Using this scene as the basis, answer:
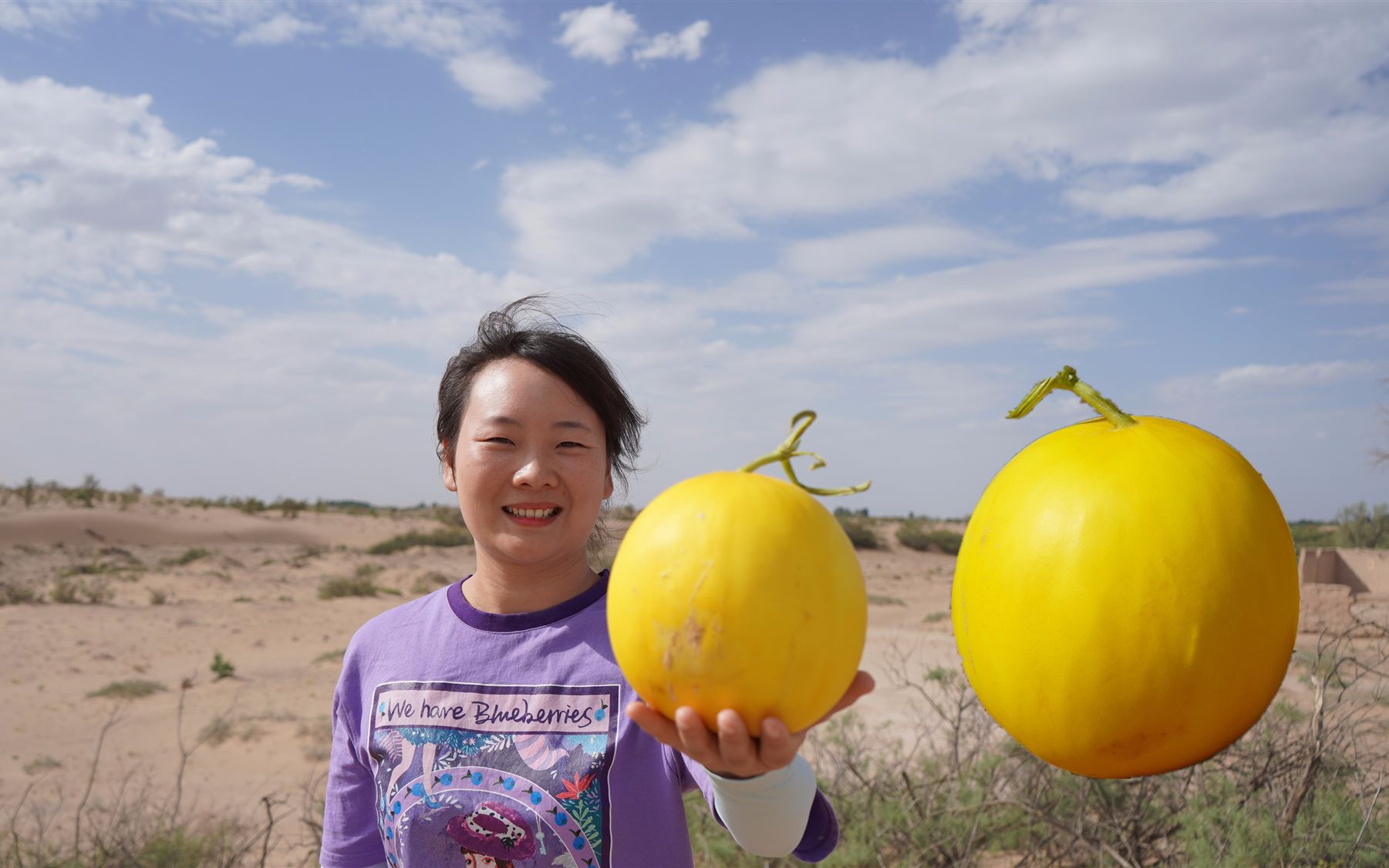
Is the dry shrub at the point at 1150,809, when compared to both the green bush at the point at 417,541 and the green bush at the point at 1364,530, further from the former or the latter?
the green bush at the point at 417,541

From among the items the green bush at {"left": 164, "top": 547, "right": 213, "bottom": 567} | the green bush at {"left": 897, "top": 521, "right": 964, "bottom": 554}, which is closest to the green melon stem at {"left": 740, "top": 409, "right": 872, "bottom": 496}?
the green bush at {"left": 164, "top": 547, "right": 213, "bottom": 567}

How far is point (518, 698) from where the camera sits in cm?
203

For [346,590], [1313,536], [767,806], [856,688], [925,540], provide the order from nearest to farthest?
[856,688], [767,806], [346,590], [1313,536], [925,540]

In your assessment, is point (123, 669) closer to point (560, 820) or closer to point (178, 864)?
point (178, 864)

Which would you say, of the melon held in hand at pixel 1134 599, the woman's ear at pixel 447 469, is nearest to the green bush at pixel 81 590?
the woman's ear at pixel 447 469

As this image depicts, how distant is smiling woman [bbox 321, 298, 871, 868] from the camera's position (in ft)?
6.35

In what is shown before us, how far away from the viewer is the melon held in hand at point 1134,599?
88 cm

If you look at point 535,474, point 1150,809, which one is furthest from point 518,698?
point 1150,809

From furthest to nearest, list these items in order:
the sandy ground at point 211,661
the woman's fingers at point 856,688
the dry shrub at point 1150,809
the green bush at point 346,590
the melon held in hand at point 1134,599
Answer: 1. the green bush at point 346,590
2. the sandy ground at point 211,661
3. the dry shrub at point 1150,809
4. the woman's fingers at point 856,688
5. the melon held in hand at point 1134,599

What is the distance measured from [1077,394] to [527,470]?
1.22 m

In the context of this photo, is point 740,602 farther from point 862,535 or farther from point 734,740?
point 862,535

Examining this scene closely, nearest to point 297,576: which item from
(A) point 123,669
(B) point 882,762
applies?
(A) point 123,669

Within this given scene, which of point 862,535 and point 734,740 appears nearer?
point 734,740

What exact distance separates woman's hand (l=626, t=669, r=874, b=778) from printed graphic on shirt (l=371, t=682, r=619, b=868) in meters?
0.84
